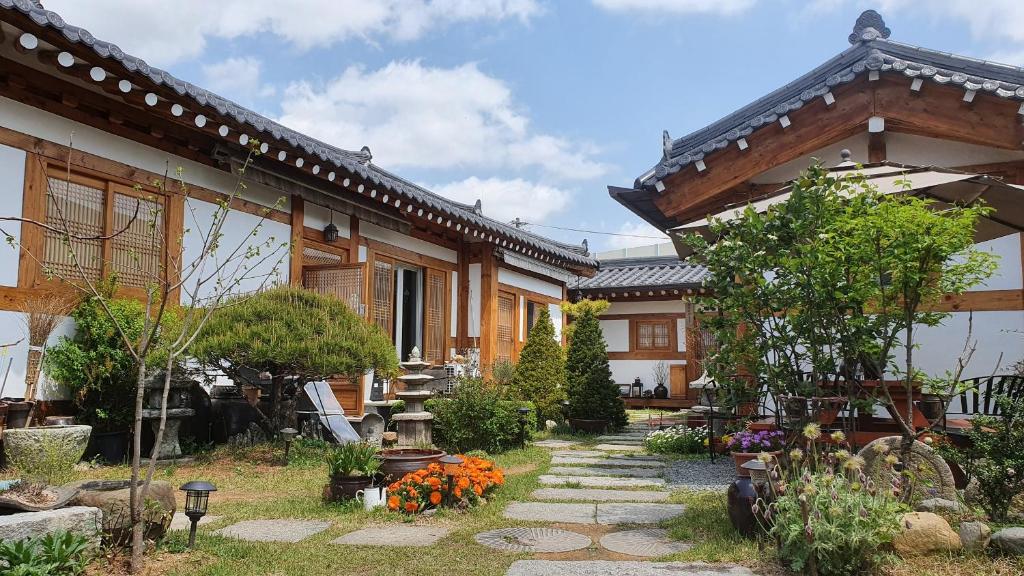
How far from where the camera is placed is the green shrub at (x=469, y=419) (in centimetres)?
750

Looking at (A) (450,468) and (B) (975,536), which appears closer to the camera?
(B) (975,536)

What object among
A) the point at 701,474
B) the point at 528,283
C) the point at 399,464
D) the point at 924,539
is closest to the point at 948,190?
the point at 924,539

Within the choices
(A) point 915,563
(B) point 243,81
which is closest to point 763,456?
(A) point 915,563

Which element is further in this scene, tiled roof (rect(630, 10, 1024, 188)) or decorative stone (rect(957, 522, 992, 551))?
tiled roof (rect(630, 10, 1024, 188))

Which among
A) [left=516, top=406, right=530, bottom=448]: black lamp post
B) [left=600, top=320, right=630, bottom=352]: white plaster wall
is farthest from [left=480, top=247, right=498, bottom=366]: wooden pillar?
[left=600, top=320, right=630, bottom=352]: white plaster wall

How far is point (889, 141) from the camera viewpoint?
7922 mm

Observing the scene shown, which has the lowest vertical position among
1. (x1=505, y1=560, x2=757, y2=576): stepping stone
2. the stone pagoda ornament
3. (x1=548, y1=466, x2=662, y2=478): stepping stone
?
(x1=505, y1=560, x2=757, y2=576): stepping stone

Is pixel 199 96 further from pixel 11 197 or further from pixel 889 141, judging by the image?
pixel 889 141

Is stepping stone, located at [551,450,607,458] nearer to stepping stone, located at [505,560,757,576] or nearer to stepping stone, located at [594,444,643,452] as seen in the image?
stepping stone, located at [594,444,643,452]

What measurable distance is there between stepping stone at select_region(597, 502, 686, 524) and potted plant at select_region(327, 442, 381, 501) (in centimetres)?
160

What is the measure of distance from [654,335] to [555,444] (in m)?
9.01

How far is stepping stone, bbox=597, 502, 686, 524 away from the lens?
4.55 metres

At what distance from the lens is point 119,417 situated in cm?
599

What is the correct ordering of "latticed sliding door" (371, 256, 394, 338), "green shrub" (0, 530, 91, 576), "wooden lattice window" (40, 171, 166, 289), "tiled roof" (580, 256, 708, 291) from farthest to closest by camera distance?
"tiled roof" (580, 256, 708, 291)
"latticed sliding door" (371, 256, 394, 338)
"wooden lattice window" (40, 171, 166, 289)
"green shrub" (0, 530, 91, 576)
